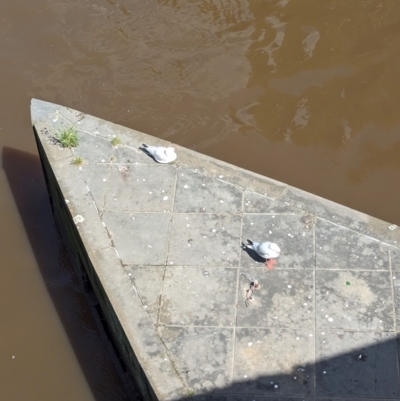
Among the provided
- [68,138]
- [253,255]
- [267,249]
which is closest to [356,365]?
[267,249]

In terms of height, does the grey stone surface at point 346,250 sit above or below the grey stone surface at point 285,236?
below

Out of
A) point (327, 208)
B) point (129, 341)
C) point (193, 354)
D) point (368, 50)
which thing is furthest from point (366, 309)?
point (368, 50)

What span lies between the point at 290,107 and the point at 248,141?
2.81ft

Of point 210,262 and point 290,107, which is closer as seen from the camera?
point 210,262

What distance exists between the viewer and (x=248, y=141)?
9.22 meters

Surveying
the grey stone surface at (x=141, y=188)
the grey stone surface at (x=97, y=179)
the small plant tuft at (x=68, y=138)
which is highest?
the small plant tuft at (x=68, y=138)

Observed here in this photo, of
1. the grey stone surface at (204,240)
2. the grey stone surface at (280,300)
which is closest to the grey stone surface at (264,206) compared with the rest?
the grey stone surface at (204,240)

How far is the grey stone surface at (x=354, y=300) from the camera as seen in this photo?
6453mm

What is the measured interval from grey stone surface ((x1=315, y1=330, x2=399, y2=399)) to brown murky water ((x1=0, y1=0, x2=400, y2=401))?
7.68 ft

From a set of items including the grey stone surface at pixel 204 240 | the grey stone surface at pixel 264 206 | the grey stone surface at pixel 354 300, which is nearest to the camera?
the grey stone surface at pixel 354 300

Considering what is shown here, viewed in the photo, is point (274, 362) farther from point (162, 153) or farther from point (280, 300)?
point (162, 153)

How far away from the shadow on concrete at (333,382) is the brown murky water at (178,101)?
6.70 ft

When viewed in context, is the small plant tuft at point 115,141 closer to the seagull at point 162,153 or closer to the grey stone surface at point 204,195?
the seagull at point 162,153

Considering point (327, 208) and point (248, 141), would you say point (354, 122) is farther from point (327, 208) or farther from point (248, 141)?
point (327, 208)
